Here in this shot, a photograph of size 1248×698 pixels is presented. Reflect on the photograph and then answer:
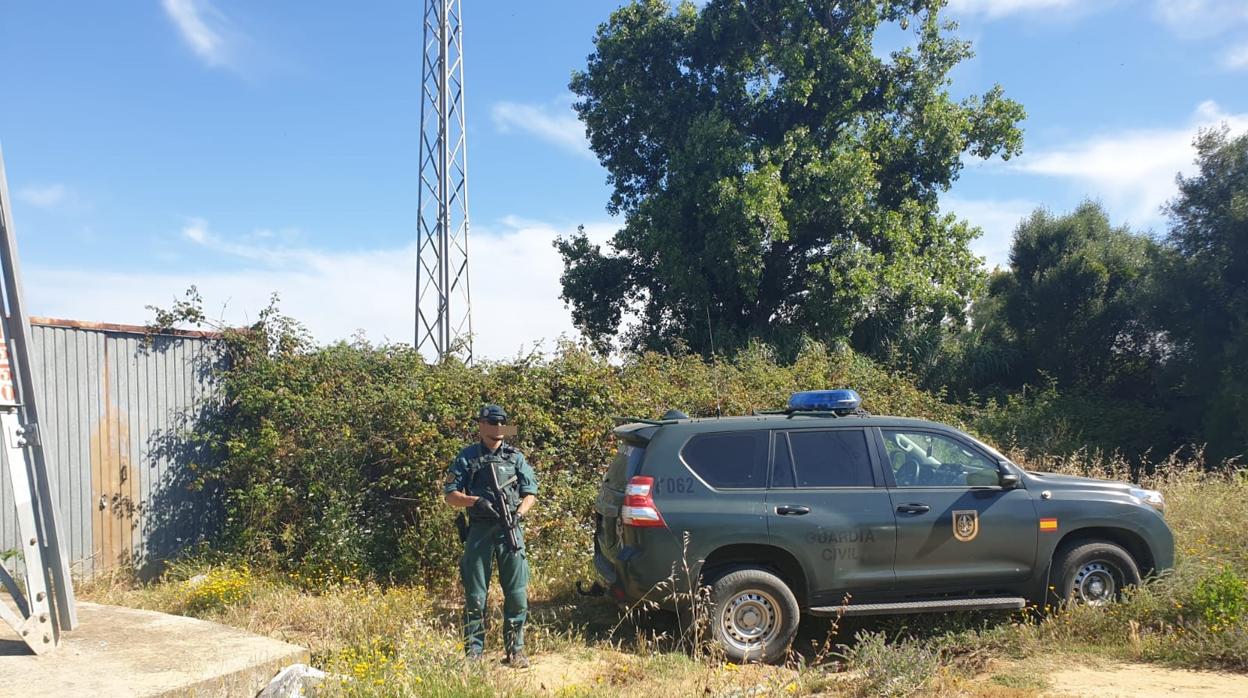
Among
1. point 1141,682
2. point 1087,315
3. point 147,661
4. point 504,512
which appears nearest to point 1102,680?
point 1141,682

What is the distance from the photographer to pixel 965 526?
626 centimetres

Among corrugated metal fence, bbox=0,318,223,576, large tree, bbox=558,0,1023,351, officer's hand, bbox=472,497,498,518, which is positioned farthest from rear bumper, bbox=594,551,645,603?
large tree, bbox=558,0,1023,351

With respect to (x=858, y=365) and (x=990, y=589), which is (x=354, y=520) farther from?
(x=858, y=365)

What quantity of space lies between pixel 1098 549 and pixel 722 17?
1393 centimetres

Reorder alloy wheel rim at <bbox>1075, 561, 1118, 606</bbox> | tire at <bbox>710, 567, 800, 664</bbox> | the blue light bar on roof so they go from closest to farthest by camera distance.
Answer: tire at <bbox>710, 567, 800, 664</bbox> < alloy wheel rim at <bbox>1075, 561, 1118, 606</bbox> < the blue light bar on roof

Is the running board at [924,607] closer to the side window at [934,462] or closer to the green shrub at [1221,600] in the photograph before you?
the side window at [934,462]

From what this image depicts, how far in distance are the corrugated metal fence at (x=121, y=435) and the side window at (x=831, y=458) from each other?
6.07m

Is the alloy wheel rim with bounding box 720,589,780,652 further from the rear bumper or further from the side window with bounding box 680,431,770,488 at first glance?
the side window with bounding box 680,431,770,488

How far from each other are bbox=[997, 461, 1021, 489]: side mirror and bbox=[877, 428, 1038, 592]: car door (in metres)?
0.02

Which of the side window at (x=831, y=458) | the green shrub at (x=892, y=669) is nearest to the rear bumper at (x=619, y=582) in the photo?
the side window at (x=831, y=458)

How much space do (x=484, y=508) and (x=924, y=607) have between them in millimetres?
3125

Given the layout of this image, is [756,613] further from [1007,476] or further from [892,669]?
[1007,476]

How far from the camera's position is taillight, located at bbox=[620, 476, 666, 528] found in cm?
602

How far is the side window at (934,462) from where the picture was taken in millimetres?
6402
